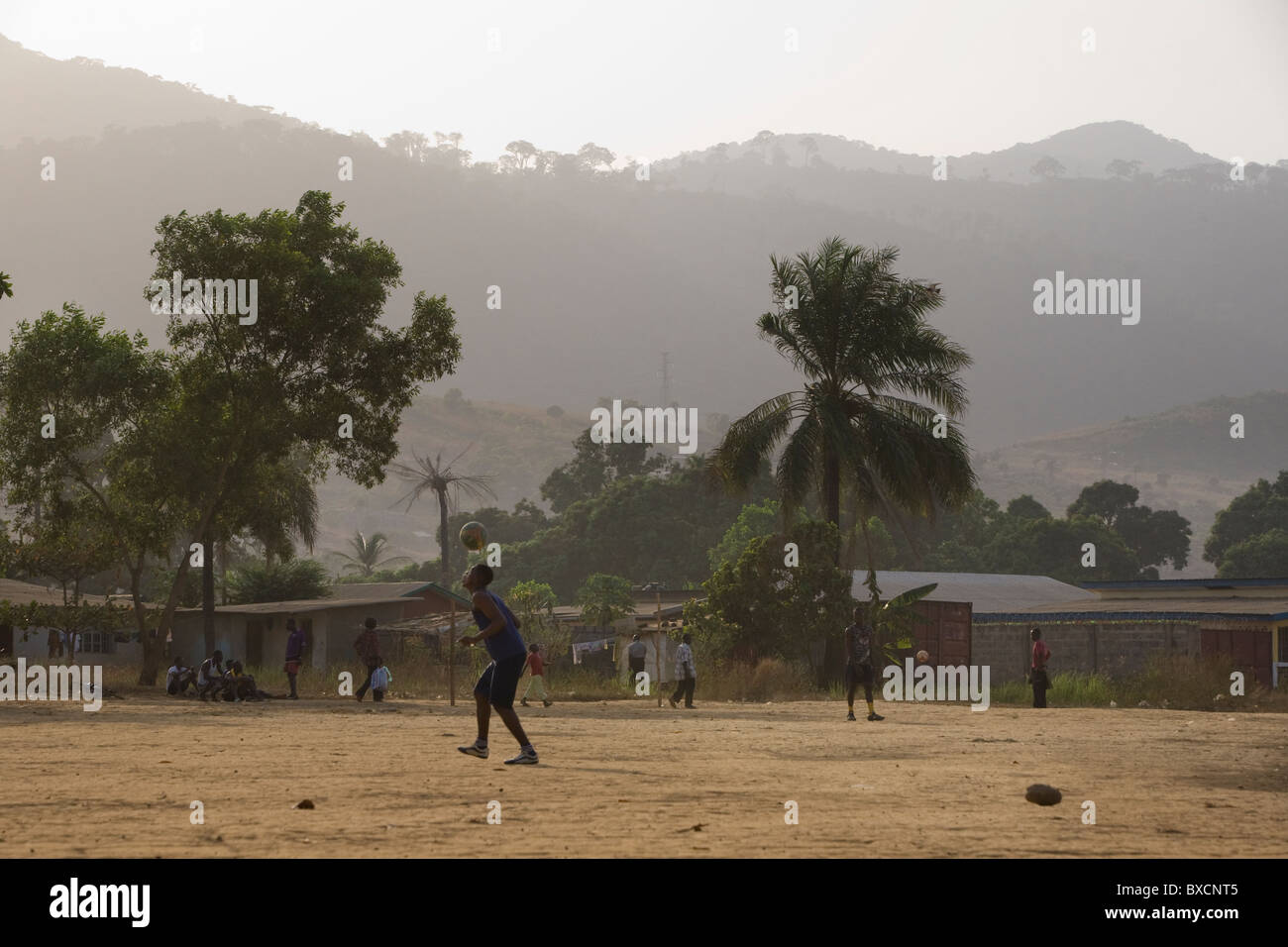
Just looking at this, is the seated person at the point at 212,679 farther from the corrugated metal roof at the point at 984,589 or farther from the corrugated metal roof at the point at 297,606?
the corrugated metal roof at the point at 984,589

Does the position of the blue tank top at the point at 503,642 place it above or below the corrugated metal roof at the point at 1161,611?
above

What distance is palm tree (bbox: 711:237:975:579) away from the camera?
35.8m

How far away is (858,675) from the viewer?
934 inches

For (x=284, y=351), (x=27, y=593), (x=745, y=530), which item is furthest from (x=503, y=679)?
(x=745, y=530)

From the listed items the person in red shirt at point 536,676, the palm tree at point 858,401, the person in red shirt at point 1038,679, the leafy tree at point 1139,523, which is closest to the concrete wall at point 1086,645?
the palm tree at point 858,401

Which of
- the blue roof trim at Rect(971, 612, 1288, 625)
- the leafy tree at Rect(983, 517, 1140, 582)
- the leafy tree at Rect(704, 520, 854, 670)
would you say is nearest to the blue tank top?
the leafy tree at Rect(704, 520, 854, 670)

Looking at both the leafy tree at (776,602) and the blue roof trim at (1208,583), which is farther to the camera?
the blue roof trim at (1208,583)

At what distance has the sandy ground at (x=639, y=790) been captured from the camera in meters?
8.43

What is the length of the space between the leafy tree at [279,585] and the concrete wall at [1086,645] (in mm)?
28815

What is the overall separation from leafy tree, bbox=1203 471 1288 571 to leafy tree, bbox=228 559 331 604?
6027 centimetres

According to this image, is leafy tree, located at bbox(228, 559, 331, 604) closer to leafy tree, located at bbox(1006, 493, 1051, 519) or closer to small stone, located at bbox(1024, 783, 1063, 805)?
small stone, located at bbox(1024, 783, 1063, 805)

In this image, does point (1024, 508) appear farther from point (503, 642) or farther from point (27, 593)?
point (503, 642)
